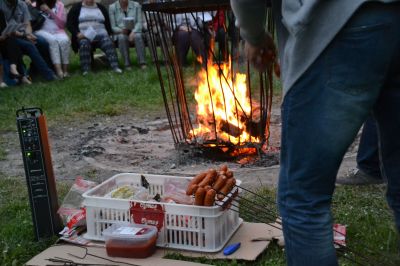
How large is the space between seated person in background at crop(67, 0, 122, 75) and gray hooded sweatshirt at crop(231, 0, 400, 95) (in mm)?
8013

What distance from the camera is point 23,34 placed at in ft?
30.1

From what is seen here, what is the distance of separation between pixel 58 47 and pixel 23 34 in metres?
0.60

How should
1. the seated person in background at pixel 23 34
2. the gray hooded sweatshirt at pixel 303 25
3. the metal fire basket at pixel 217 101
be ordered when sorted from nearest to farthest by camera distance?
the gray hooded sweatshirt at pixel 303 25
the metal fire basket at pixel 217 101
the seated person in background at pixel 23 34

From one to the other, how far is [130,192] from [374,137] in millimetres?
1591

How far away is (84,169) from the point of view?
14.2 ft

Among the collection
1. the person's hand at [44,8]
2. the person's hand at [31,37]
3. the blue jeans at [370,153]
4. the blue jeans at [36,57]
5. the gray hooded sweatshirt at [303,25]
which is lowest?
the blue jeans at [370,153]

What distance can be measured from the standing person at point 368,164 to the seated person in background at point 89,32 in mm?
6557

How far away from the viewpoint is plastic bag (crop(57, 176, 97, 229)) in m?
3.08

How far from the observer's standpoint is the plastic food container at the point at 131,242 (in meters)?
2.74

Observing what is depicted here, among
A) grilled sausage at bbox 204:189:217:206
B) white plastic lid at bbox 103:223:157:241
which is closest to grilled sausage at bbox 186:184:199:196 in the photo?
grilled sausage at bbox 204:189:217:206

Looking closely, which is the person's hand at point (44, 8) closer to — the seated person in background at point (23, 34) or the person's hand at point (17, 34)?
the seated person in background at point (23, 34)

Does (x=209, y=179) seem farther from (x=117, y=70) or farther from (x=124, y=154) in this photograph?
(x=117, y=70)

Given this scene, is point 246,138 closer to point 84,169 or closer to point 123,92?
point 84,169

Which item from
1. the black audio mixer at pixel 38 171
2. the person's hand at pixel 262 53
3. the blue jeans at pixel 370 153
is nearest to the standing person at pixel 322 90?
the person's hand at pixel 262 53
